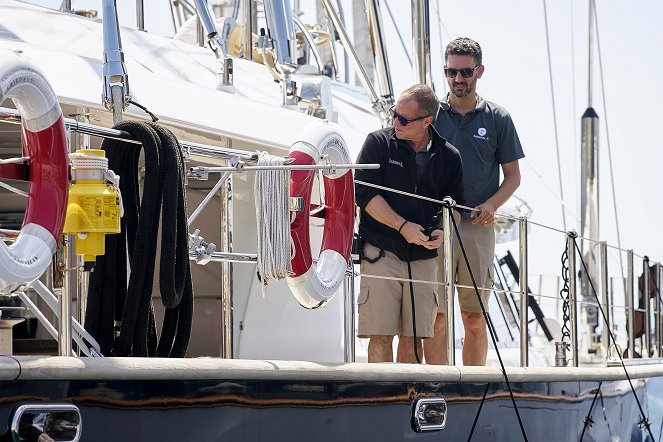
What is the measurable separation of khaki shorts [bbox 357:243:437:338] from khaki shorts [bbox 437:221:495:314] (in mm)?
442

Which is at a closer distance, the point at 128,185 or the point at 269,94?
the point at 128,185

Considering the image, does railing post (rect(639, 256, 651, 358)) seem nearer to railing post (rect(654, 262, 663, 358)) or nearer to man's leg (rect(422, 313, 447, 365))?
railing post (rect(654, 262, 663, 358))

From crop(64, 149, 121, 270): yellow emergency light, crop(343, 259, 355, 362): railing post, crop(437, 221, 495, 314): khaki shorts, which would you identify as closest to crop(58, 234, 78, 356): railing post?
crop(64, 149, 121, 270): yellow emergency light

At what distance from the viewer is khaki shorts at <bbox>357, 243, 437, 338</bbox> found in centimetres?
527

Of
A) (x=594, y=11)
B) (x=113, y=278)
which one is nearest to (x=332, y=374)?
(x=113, y=278)

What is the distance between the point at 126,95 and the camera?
4.69 metres

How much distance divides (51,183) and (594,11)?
7924 mm

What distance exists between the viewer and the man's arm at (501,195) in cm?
575

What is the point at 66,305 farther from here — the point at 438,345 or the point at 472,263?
the point at 472,263

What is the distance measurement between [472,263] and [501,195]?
14.0 inches

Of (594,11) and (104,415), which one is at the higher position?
(594,11)

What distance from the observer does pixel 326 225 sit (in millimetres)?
4766

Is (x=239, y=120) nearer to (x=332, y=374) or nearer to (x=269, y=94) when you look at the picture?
(x=269, y=94)

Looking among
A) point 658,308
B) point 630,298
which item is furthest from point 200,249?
point 658,308
